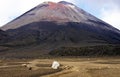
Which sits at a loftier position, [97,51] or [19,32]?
[19,32]

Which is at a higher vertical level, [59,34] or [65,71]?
[59,34]

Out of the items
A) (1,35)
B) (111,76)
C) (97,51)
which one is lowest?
(111,76)

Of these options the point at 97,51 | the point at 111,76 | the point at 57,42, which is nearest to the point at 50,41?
the point at 57,42

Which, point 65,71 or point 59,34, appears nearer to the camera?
point 65,71

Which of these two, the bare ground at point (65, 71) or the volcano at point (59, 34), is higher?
the volcano at point (59, 34)

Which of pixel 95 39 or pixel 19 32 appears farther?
pixel 19 32

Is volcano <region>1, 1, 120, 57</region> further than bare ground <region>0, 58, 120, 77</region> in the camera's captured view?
Yes

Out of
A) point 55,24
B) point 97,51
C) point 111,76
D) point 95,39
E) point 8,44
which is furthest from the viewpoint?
point 55,24

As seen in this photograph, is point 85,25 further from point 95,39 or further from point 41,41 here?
point 41,41

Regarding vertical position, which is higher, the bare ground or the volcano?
the volcano

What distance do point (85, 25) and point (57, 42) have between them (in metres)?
37.0

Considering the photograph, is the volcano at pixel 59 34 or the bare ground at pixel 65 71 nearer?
the bare ground at pixel 65 71

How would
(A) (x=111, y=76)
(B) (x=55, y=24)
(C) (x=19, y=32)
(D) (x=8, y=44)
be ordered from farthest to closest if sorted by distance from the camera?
(B) (x=55, y=24) → (C) (x=19, y=32) → (D) (x=8, y=44) → (A) (x=111, y=76)

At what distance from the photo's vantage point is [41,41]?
528ft
